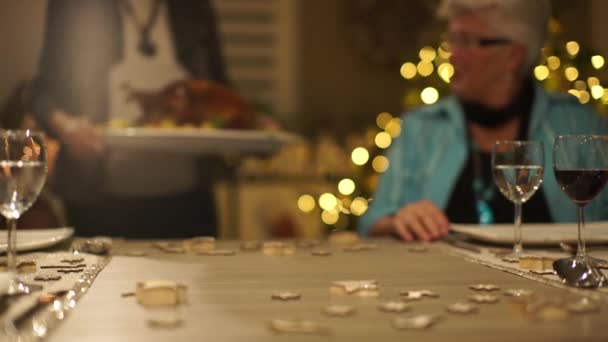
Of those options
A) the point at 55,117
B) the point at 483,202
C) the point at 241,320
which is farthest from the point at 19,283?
the point at 55,117

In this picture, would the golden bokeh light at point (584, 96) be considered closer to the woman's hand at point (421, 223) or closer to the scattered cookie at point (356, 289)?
the woman's hand at point (421, 223)

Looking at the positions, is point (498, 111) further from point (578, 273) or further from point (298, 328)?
point (298, 328)

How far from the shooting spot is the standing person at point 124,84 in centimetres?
304

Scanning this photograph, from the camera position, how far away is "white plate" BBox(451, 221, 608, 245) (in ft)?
4.19

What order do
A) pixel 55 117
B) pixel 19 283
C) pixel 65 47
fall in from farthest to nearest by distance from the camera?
pixel 65 47 → pixel 55 117 → pixel 19 283

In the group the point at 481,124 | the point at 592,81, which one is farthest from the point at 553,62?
the point at 481,124

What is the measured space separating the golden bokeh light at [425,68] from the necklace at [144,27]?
1069 millimetres

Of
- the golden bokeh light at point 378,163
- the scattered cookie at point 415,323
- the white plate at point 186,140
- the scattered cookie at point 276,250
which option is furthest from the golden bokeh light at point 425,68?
the scattered cookie at point 415,323

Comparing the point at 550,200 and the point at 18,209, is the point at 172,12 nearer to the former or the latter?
the point at 550,200

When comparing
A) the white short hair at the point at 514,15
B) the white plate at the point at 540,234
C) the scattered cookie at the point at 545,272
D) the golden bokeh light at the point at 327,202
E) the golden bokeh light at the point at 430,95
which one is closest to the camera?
the scattered cookie at the point at 545,272

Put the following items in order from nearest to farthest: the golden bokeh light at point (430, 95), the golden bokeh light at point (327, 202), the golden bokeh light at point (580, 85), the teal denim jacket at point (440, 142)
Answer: the teal denim jacket at point (440, 142) < the golden bokeh light at point (580, 85) < the golden bokeh light at point (430, 95) < the golden bokeh light at point (327, 202)

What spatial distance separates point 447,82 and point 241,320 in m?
2.56

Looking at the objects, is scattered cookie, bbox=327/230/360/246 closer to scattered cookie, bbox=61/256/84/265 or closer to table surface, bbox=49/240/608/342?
table surface, bbox=49/240/608/342

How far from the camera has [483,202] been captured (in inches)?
77.6
